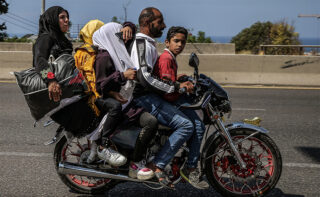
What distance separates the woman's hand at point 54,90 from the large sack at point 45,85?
0.04m

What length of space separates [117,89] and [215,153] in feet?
3.54

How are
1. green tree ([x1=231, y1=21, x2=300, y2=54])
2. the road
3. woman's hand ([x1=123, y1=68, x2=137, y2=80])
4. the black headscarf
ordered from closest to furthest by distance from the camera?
woman's hand ([x1=123, y1=68, x2=137, y2=80])
the black headscarf
the road
green tree ([x1=231, y1=21, x2=300, y2=54])

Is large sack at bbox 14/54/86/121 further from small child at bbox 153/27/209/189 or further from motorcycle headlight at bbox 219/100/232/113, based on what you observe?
motorcycle headlight at bbox 219/100/232/113

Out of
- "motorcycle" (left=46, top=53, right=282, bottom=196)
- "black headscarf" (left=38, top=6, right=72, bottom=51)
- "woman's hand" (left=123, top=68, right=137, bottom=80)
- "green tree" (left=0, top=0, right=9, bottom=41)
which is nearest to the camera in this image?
"woman's hand" (left=123, top=68, right=137, bottom=80)

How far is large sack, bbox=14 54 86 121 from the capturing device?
147 inches

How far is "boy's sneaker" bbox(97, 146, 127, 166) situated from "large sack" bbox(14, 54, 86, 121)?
588 mm

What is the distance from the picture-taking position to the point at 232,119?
801 centimetres

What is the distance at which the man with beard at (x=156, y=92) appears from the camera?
3.65 m

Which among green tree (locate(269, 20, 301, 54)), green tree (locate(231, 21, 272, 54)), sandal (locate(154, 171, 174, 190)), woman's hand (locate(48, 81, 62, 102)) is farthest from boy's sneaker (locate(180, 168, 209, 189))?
green tree (locate(231, 21, 272, 54))

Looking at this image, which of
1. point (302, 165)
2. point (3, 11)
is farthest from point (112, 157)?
point (3, 11)

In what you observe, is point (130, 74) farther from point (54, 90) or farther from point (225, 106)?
point (225, 106)

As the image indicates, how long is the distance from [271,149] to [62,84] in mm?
1980

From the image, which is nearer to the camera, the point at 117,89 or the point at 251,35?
the point at 117,89

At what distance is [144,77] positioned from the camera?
3633 mm
